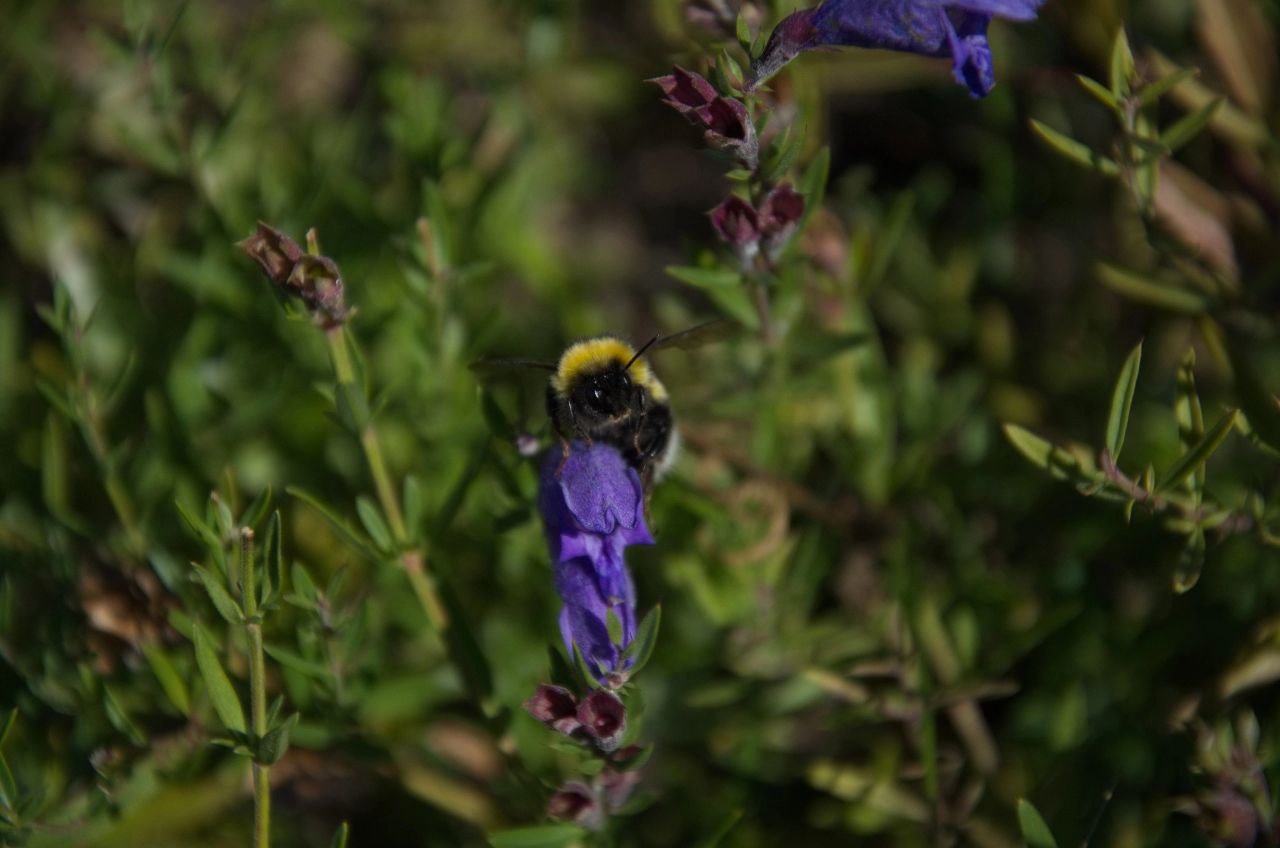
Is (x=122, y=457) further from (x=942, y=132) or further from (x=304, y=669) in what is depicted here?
(x=942, y=132)

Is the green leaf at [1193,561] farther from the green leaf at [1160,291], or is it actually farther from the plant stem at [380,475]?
the plant stem at [380,475]

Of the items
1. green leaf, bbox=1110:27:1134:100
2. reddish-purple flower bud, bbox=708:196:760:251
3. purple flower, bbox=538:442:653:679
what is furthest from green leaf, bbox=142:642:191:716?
green leaf, bbox=1110:27:1134:100

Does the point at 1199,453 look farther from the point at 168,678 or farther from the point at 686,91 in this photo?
the point at 168,678

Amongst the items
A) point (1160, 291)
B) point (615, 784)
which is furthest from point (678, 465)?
point (1160, 291)

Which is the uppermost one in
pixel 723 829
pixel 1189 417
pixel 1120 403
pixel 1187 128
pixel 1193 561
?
pixel 1187 128

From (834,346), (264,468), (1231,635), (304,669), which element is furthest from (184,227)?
(1231,635)

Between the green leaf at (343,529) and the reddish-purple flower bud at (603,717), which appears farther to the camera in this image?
the green leaf at (343,529)

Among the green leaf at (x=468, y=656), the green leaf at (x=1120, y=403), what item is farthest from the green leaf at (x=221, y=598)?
the green leaf at (x=1120, y=403)
